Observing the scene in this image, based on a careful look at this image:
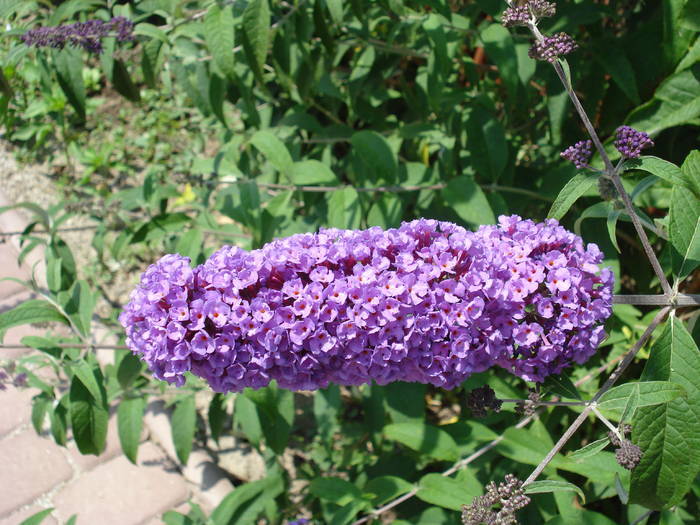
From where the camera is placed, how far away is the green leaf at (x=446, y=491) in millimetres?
1979

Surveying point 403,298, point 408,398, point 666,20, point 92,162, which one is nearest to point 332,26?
point 666,20

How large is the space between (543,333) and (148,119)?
4066mm

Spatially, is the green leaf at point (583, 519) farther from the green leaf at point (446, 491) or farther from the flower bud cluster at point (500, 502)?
the flower bud cluster at point (500, 502)

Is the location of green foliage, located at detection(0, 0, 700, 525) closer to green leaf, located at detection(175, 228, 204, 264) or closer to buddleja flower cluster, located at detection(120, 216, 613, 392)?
green leaf, located at detection(175, 228, 204, 264)

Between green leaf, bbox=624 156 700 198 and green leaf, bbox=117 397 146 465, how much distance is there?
6.41 ft

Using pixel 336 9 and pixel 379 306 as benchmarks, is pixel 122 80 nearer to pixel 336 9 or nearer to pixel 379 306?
pixel 336 9

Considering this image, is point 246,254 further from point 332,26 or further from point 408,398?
point 332,26

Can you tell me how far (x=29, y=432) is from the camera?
10.8 ft

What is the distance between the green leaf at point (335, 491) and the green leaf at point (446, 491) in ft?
0.82

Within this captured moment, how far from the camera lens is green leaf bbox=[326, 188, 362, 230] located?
241 centimetres

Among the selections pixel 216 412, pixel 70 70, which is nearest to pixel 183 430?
pixel 216 412

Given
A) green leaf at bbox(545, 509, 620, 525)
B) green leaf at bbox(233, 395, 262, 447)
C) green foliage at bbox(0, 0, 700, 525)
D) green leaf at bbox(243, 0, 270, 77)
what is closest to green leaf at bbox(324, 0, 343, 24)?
green foliage at bbox(0, 0, 700, 525)

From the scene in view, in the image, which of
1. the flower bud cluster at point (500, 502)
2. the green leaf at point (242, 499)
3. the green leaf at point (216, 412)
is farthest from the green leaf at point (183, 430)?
the flower bud cluster at point (500, 502)

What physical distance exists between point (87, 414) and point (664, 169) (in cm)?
200
